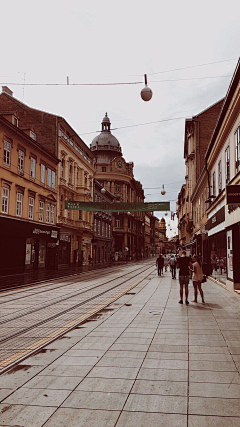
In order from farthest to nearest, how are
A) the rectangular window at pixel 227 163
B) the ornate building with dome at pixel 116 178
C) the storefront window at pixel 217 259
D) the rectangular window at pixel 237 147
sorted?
the ornate building with dome at pixel 116 178 → the storefront window at pixel 217 259 → the rectangular window at pixel 227 163 → the rectangular window at pixel 237 147

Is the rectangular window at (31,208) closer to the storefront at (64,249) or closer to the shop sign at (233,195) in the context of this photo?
the storefront at (64,249)

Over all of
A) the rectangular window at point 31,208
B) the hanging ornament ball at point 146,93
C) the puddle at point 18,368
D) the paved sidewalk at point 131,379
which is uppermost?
the hanging ornament ball at point 146,93

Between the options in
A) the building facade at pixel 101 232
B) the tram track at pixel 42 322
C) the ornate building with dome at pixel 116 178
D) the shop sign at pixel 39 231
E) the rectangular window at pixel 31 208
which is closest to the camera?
the tram track at pixel 42 322

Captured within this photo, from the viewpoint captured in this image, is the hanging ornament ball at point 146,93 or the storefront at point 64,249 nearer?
the hanging ornament ball at point 146,93

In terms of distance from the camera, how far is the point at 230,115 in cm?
1486

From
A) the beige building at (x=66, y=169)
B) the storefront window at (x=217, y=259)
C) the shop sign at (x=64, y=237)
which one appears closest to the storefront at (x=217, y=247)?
the storefront window at (x=217, y=259)

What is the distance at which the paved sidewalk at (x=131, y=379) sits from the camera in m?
3.90

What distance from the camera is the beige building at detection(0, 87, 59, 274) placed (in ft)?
81.3

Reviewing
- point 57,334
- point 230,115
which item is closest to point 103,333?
point 57,334

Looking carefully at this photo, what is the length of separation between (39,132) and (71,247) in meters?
12.8

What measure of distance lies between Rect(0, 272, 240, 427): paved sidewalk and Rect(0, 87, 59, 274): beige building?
17993 mm

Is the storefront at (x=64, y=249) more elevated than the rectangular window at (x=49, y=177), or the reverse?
the rectangular window at (x=49, y=177)

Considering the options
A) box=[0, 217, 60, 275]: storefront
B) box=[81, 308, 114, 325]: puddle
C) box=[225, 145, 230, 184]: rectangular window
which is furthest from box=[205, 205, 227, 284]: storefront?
box=[0, 217, 60, 275]: storefront

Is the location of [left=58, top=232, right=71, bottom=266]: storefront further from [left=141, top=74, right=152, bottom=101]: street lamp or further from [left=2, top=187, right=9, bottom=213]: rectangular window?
[left=141, top=74, right=152, bottom=101]: street lamp
